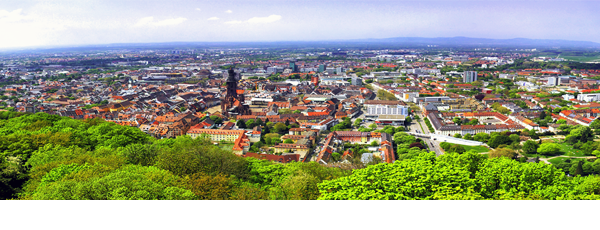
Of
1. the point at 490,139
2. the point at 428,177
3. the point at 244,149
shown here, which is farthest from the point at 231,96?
the point at 428,177

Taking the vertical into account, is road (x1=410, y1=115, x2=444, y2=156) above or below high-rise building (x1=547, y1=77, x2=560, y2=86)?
below

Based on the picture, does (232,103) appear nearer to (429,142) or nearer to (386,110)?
(386,110)

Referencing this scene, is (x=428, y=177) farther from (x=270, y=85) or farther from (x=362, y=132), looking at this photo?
(x=270, y=85)

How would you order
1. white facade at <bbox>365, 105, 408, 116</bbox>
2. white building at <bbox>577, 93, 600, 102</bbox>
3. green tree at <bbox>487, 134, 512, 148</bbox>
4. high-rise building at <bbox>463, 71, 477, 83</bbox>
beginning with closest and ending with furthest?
→ green tree at <bbox>487, 134, 512, 148</bbox> → white facade at <bbox>365, 105, 408, 116</bbox> → white building at <bbox>577, 93, 600, 102</bbox> → high-rise building at <bbox>463, 71, 477, 83</bbox>

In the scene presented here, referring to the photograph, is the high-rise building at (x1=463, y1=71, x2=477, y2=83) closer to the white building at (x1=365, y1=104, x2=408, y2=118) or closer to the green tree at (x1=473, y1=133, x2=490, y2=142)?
the white building at (x1=365, y1=104, x2=408, y2=118)

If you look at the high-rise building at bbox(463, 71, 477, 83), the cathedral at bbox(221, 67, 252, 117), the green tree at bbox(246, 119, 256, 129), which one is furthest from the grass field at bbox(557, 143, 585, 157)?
the high-rise building at bbox(463, 71, 477, 83)

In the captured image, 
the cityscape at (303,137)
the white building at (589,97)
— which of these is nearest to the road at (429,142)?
the cityscape at (303,137)

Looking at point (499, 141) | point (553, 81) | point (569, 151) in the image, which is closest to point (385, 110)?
point (499, 141)

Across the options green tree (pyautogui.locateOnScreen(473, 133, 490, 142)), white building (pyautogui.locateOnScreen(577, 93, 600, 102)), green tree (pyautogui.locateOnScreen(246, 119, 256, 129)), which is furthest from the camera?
white building (pyautogui.locateOnScreen(577, 93, 600, 102))
